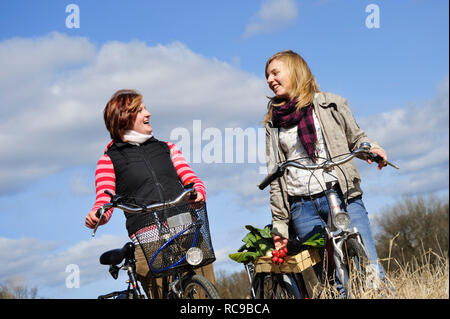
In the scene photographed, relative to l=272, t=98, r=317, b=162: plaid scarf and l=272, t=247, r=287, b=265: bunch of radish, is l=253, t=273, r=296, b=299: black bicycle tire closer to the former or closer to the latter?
l=272, t=247, r=287, b=265: bunch of radish

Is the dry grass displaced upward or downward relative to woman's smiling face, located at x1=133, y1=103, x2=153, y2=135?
downward

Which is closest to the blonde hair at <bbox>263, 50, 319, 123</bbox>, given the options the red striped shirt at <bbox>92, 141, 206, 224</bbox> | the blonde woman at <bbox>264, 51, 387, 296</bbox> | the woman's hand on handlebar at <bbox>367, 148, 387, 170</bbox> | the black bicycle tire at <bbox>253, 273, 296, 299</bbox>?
the blonde woman at <bbox>264, 51, 387, 296</bbox>

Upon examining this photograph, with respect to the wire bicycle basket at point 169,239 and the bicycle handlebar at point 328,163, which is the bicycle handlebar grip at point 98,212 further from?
the bicycle handlebar at point 328,163

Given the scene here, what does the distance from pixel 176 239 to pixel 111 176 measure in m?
0.81

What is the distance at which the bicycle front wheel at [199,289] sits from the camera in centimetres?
382

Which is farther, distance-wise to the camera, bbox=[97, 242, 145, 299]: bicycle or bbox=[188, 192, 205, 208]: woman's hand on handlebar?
bbox=[97, 242, 145, 299]: bicycle

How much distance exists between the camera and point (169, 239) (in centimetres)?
400

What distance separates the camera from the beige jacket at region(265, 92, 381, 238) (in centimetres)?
444

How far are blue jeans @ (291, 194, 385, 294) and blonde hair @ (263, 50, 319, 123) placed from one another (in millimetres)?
759

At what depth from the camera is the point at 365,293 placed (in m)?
4.11

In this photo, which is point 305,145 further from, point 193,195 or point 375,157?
point 193,195

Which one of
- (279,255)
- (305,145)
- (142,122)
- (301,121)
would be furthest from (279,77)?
(279,255)
